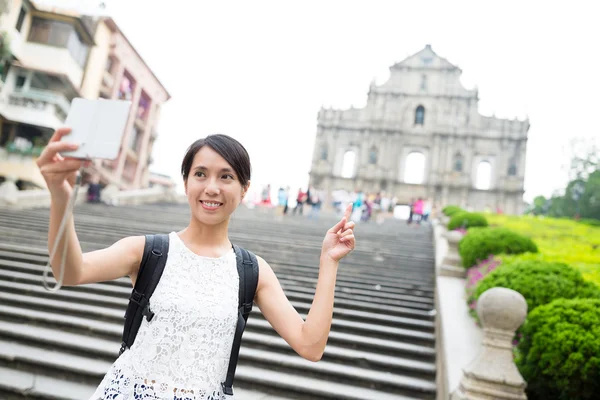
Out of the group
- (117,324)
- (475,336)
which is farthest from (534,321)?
(117,324)

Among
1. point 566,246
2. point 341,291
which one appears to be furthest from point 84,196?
point 566,246

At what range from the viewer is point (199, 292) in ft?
4.94

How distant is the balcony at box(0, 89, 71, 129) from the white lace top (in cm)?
2115

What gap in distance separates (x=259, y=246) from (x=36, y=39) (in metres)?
16.8

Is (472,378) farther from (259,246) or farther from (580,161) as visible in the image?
(580,161)

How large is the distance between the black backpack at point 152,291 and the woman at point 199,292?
0.02 m

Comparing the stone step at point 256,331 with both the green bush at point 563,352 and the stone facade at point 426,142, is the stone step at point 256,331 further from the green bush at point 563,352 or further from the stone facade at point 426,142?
the stone facade at point 426,142

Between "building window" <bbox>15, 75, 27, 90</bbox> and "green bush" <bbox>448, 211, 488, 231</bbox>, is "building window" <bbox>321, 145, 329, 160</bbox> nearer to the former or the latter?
"building window" <bbox>15, 75, 27, 90</bbox>

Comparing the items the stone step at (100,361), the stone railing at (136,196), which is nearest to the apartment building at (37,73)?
the stone railing at (136,196)

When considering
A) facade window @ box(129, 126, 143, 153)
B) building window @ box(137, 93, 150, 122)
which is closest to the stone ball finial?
facade window @ box(129, 126, 143, 153)

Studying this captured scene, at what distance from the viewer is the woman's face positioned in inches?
61.1

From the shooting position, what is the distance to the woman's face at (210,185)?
5.09ft

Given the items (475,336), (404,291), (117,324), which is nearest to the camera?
(475,336)

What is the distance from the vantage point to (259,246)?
1053 cm
